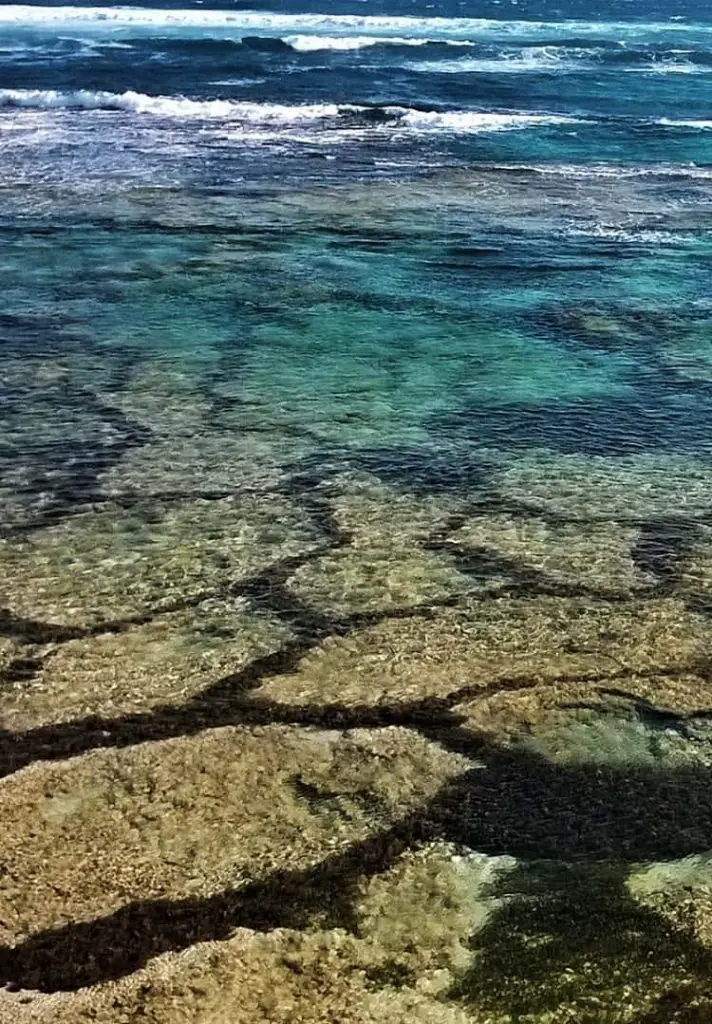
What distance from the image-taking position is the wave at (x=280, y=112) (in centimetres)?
1845

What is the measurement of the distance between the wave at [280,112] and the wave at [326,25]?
16562 millimetres

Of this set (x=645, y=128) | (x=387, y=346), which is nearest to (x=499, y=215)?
(x=387, y=346)

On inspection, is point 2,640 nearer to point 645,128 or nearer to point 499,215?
point 499,215

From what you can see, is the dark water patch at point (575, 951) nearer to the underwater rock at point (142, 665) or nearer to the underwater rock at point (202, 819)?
the underwater rock at point (202, 819)

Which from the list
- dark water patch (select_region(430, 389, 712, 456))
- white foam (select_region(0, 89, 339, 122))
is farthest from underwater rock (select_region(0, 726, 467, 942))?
white foam (select_region(0, 89, 339, 122))

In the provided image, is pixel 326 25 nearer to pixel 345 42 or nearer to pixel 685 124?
pixel 345 42

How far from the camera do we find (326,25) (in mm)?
40750

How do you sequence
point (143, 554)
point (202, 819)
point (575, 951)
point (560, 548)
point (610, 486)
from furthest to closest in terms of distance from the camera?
point (610, 486) → point (560, 548) → point (143, 554) → point (202, 819) → point (575, 951)

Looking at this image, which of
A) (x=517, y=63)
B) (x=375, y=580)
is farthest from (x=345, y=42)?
(x=375, y=580)

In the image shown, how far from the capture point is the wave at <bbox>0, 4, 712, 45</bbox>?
37.1m

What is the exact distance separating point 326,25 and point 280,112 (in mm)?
23735

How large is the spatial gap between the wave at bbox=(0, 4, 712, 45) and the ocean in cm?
2807

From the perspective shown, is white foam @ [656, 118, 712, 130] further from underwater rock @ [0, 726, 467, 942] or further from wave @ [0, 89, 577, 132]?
underwater rock @ [0, 726, 467, 942]

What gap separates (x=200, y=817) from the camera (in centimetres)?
337
